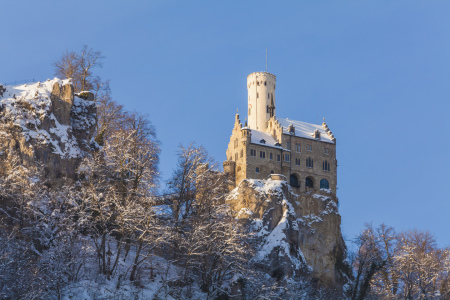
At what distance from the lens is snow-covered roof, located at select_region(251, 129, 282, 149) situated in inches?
3784

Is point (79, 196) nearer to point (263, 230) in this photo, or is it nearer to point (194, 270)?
point (194, 270)

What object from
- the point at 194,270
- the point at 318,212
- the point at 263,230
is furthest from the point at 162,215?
the point at 318,212

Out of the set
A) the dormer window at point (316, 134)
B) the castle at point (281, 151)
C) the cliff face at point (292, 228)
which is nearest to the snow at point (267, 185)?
the cliff face at point (292, 228)

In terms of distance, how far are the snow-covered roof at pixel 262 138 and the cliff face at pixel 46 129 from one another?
124ft

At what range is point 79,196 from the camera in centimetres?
5162

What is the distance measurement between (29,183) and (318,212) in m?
54.2

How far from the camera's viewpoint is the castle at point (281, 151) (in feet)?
309

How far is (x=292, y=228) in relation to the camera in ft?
291

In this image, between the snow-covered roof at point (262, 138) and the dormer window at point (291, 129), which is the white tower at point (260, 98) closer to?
the snow-covered roof at point (262, 138)

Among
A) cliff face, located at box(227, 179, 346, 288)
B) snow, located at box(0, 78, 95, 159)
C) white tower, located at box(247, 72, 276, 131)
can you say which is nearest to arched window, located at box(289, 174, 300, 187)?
cliff face, located at box(227, 179, 346, 288)

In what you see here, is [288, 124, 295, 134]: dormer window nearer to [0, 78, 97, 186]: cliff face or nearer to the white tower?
the white tower

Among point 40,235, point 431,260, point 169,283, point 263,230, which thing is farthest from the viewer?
point 263,230

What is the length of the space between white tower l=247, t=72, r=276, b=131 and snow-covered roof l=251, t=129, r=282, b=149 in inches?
193

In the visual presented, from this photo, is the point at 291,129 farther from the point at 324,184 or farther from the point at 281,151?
the point at 324,184
